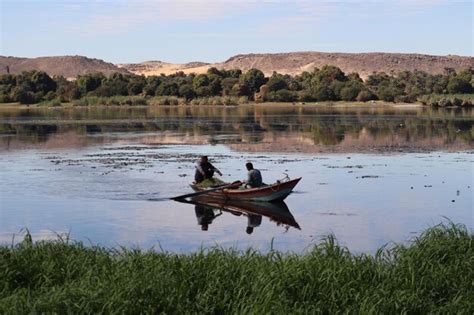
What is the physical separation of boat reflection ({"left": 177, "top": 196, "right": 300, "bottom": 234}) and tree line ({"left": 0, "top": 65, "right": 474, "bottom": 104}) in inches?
2920

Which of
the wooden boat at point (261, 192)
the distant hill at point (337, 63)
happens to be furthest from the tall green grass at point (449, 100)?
the distant hill at point (337, 63)

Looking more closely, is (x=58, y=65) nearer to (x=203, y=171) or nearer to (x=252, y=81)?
(x=252, y=81)

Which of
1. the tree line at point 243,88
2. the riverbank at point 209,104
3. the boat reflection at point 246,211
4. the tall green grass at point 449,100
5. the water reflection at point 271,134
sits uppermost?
the tree line at point 243,88

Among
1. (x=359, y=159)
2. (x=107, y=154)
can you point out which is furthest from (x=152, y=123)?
(x=359, y=159)

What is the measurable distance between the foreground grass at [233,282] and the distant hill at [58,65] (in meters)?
174

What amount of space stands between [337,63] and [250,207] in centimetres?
16632

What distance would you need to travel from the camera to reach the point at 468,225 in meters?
16.5

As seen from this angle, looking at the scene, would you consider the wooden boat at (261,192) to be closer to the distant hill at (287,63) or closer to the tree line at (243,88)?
the tree line at (243,88)

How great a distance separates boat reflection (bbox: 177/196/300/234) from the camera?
57.4 feet

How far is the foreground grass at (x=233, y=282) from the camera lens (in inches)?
353

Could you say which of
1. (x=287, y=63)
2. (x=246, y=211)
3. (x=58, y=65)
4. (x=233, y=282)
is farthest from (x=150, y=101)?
(x=58, y=65)

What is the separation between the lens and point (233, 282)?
32.0ft

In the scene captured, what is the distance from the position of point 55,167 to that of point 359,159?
10.8 m

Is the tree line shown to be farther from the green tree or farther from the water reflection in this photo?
the water reflection
